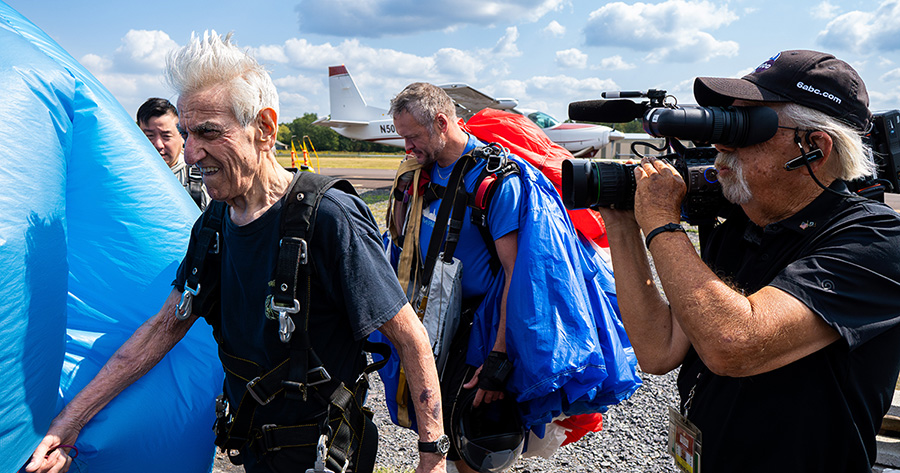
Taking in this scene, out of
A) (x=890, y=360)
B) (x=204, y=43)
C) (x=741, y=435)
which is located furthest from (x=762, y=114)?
(x=204, y=43)

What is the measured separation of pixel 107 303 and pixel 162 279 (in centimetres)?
20

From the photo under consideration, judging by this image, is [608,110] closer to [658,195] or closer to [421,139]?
[658,195]

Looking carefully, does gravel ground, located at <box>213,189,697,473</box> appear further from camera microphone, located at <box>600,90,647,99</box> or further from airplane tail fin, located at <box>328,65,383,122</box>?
airplane tail fin, located at <box>328,65,383,122</box>

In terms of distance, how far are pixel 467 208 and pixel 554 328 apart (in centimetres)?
70

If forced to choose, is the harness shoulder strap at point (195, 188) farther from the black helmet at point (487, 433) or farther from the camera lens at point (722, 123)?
the camera lens at point (722, 123)

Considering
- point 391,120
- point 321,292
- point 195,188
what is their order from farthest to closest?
point 391,120
point 195,188
point 321,292

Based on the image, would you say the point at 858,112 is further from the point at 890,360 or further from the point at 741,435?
the point at 741,435

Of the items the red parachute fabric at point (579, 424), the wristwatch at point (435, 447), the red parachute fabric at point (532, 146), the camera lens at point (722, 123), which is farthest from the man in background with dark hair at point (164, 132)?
the camera lens at point (722, 123)

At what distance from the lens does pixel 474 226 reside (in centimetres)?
272

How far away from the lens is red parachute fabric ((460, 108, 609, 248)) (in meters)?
2.96

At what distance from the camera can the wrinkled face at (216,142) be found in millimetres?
1696

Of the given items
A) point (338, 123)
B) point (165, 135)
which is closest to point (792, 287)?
point (165, 135)

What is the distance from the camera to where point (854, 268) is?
1.26 metres

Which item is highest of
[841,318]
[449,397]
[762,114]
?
[762,114]
